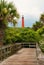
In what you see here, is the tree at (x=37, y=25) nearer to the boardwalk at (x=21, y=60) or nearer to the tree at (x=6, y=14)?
the tree at (x=6, y=14)

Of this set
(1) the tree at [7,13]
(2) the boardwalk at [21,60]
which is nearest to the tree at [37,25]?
(1) the tree at [7,13]

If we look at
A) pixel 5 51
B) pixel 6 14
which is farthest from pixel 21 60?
pixel 6 14

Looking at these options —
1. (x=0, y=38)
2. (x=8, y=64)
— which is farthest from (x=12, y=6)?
(x=8, y=64)

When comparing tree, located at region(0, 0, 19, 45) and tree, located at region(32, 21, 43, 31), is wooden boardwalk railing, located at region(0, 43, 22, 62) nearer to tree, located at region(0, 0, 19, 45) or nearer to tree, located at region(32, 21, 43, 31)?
tree, located at region(0, 0, 19, 45)

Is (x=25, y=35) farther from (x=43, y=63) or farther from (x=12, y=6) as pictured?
(x=43, y=63)

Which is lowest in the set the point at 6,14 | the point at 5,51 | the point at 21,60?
the point at 21,60

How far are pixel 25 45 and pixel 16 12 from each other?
11.2 m

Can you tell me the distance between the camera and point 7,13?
61.6 feet

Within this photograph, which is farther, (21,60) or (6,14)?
(6,14)

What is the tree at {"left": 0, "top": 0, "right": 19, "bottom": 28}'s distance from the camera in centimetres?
1844

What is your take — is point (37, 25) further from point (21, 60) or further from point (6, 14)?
point (21, 60)

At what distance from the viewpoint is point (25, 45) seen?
30906mm

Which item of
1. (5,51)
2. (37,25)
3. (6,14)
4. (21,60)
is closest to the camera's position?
(21,60)

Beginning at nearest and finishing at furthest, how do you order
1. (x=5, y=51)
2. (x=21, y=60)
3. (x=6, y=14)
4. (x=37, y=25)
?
(x=21, y=60), (x=5, y=51), (x=6, y=14), (x=37, y=25)
